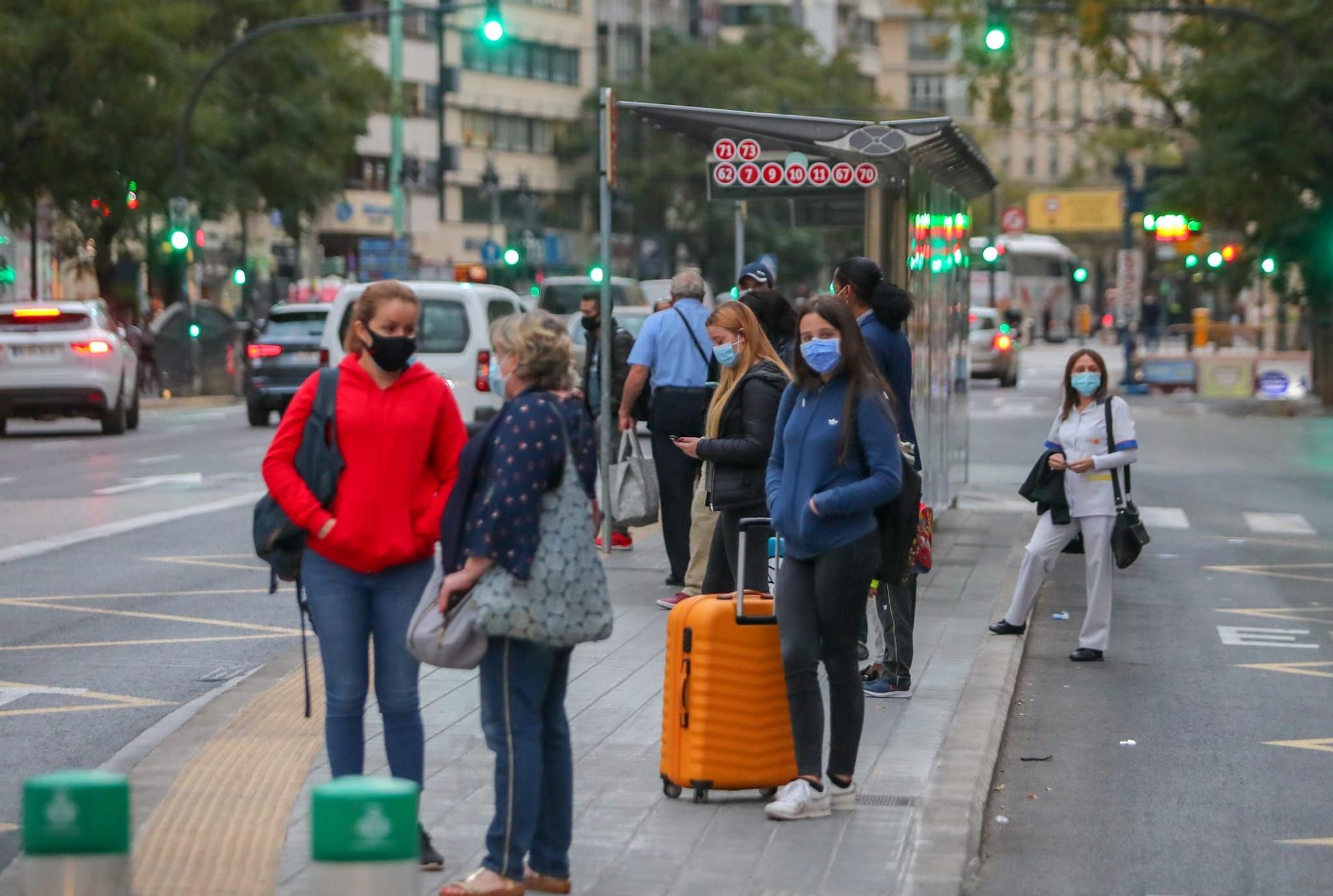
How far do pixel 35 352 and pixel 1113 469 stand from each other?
19.6 metres

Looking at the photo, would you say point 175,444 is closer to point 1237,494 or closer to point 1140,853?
point 1237,494

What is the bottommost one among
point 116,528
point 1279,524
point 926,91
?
point 1279,524

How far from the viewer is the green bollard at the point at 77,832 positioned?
13.9 feet

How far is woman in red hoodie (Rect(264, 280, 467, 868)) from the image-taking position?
614 centimetres

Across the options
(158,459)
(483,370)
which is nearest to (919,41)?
(158,459)

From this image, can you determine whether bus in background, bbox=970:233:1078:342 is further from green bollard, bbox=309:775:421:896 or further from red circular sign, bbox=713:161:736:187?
green bollard, bbox=309:775:421:896

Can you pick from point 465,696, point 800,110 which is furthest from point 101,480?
point 800,110

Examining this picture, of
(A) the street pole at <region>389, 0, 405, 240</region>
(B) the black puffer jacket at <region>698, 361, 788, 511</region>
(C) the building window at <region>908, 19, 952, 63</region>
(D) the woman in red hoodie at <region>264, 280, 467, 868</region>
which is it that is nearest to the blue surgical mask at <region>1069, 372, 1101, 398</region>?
(B) the black puffer jacket at <region>698, 361, 788, 511</region>

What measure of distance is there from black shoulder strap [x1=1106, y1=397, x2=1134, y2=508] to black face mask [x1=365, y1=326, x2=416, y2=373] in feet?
→ 18.3

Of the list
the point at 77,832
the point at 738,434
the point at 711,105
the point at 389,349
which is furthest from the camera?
the point at 711,105

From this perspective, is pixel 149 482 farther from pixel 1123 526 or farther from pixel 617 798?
pixel 617 798

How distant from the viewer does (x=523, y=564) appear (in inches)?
229

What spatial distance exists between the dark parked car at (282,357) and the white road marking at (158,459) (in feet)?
17.2

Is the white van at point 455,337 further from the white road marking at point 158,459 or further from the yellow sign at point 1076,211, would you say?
the yellow sign at point 1076,211
